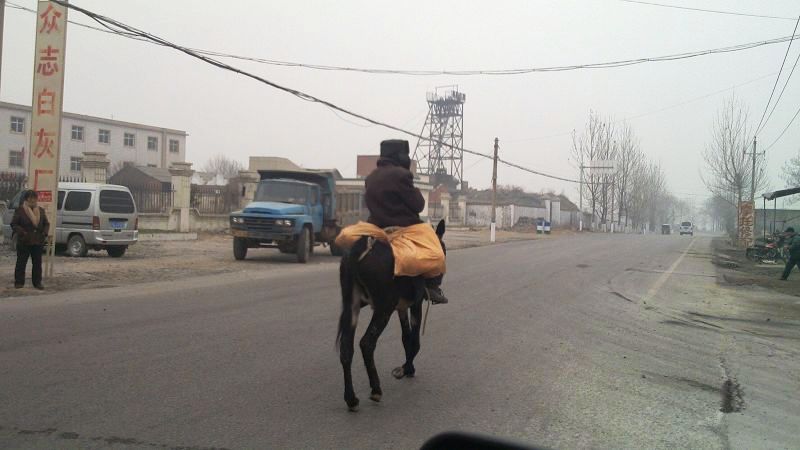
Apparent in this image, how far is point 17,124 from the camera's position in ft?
192

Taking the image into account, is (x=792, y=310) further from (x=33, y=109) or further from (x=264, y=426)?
(x=33, y=109)

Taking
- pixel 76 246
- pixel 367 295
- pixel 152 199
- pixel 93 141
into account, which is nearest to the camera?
pixel 367 295

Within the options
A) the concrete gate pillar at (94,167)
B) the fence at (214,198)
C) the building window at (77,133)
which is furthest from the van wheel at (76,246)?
the building window at (77,133)

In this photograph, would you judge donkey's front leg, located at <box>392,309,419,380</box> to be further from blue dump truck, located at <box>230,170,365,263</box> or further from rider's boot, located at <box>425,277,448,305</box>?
blue dump truck, located at <box>230,170,365,263</box>

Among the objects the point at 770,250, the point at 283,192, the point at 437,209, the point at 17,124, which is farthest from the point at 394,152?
the point at 17,124

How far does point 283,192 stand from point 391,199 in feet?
47.1

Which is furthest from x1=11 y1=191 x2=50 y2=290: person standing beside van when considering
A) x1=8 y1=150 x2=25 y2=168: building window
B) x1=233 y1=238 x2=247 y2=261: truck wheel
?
x1=8 y1=150 x2=25 y2=168: building window

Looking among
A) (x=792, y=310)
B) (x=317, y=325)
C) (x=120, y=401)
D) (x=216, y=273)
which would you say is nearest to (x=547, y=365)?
(x=317, y=325)

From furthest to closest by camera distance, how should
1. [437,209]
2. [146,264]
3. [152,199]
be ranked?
[437,209] → [152,199] → [146,264]

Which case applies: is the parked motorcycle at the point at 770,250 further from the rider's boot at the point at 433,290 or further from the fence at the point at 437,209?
the fence at the point at 437,209

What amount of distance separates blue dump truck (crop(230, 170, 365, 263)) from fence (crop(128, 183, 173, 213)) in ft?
34.5

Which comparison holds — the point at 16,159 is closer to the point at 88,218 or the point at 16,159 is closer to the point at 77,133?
the point at 77,133

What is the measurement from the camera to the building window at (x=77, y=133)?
207 ft

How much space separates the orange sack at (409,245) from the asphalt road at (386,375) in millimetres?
1156
